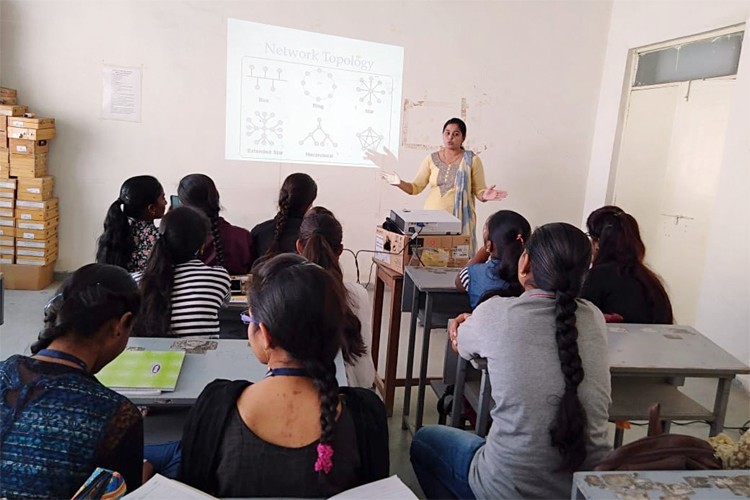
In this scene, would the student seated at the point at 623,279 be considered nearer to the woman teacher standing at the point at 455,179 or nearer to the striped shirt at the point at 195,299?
the striped shirt at the point at 195,299

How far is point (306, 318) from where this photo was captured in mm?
1071

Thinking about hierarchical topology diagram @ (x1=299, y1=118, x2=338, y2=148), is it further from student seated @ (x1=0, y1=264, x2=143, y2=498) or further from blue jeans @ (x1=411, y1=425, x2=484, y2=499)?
student seated @ (x1=0, y1=264, x2=143, y2=498)

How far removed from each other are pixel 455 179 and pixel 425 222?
1350 mm

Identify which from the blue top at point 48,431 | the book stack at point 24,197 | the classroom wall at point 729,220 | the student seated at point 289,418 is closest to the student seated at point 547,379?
the student seated at point 289,418

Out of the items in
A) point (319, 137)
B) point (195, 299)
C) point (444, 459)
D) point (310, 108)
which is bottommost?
point (444, 459)

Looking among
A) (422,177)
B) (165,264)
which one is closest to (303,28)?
(422,177)

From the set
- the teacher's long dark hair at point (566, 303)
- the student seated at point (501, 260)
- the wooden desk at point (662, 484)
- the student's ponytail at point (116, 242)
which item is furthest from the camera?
the student's ponytail at point (116, 242)

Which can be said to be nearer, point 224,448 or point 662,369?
point 224,448

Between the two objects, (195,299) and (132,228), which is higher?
(132,228)

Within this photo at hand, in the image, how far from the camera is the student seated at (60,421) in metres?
0.99

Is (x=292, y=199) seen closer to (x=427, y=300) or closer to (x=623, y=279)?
(x=427, y=300)

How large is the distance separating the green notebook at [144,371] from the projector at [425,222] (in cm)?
153

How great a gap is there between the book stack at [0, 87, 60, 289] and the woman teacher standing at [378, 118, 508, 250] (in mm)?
2437

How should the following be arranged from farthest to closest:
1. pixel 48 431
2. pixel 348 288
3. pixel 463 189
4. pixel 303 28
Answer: pixel 303 28 → pixel 463 189 → pixel 348 288 → pixel 48 431
